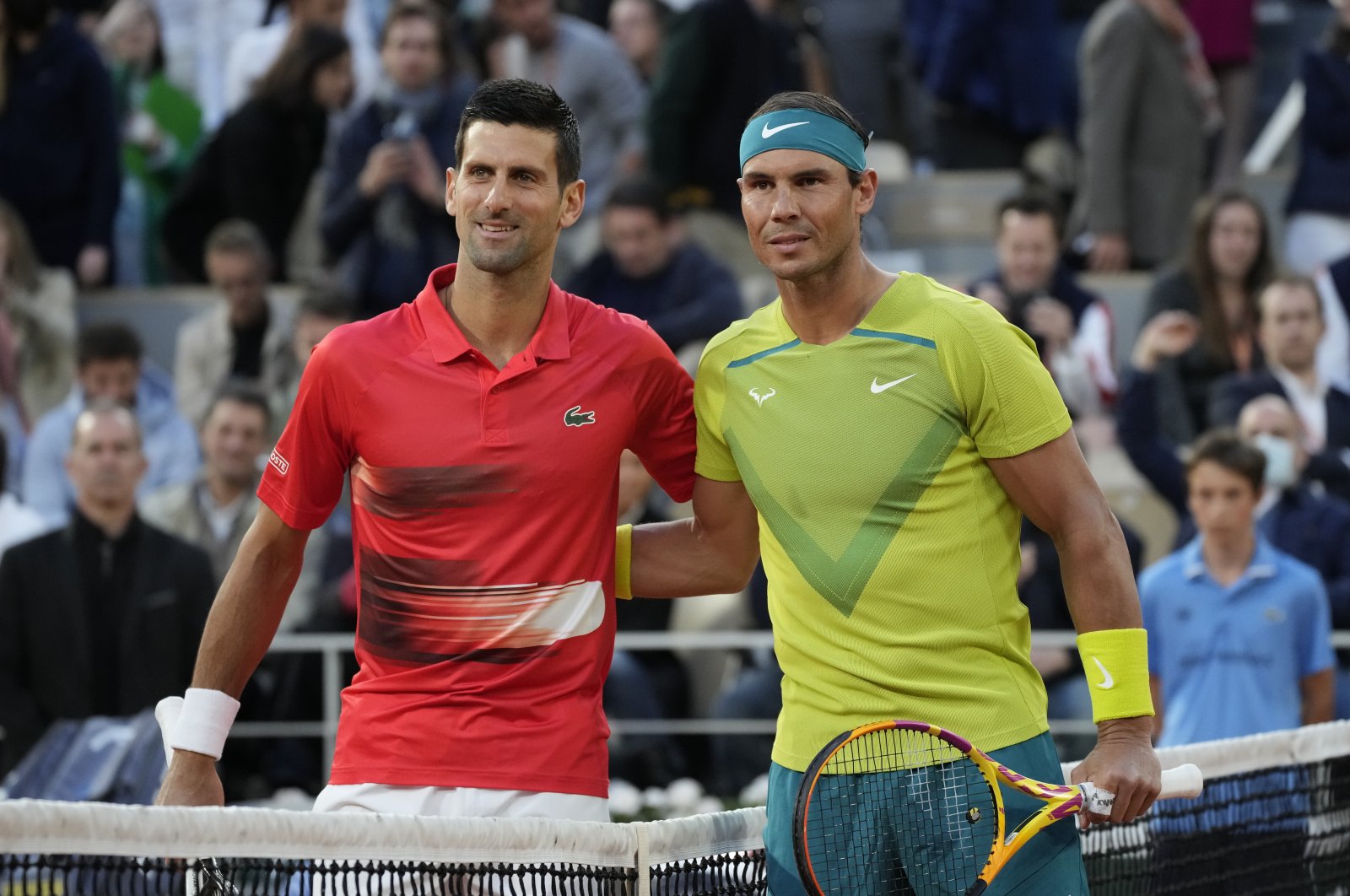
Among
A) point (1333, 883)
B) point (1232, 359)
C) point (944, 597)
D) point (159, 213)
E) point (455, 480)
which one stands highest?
point (159, 213)

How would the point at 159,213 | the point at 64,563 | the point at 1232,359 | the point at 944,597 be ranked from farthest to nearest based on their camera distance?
the point at 159,213
the point at 1232,359
the point at 64,563
the point at 944,597

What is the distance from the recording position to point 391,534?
4453mm

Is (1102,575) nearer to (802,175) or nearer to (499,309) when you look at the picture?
(802,175)

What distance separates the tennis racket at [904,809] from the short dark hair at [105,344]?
733 centimetres

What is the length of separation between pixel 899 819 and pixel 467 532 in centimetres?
106

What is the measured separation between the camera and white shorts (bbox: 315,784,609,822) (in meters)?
4.30

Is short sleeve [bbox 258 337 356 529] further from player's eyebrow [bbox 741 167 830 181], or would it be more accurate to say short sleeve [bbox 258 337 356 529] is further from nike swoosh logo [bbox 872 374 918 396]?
nike swoosh logo [bbox 872 374 918 396]

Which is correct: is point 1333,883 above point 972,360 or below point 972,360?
below

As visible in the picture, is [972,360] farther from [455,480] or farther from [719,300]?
[719,300]

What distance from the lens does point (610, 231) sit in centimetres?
1029

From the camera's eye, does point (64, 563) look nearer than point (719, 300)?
Yes

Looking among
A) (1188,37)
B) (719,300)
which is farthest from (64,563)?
(1188,37)

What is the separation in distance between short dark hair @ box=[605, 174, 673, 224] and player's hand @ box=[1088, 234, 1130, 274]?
2.62 m

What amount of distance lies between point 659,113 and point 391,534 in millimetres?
7069
